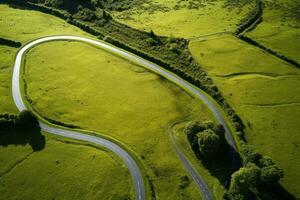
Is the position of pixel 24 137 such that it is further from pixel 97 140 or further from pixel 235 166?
pixel 235 166

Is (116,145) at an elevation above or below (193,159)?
below

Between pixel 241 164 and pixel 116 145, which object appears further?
pixel 116 145

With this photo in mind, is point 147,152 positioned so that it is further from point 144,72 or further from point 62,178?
point 144,72

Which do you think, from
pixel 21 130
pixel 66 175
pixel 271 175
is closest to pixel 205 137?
pixel 271 175

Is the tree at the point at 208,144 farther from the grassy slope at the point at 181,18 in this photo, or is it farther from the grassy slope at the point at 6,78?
the grassy slope at the point at 181,18

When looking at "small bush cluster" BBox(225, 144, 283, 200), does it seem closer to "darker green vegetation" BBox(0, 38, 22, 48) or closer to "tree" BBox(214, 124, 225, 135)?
"tree" BBox(214, 124, 225, 135)

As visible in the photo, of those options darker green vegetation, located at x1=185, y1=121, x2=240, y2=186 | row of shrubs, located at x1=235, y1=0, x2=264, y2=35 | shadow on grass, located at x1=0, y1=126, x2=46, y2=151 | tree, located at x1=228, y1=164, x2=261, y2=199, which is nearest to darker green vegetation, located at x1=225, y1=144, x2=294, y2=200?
tree, located at x1=228, y1=164, x2=261, y2=199

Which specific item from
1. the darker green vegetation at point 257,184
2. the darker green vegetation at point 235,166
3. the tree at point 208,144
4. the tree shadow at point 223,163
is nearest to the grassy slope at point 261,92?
the darker green vegetation at point 257,184
